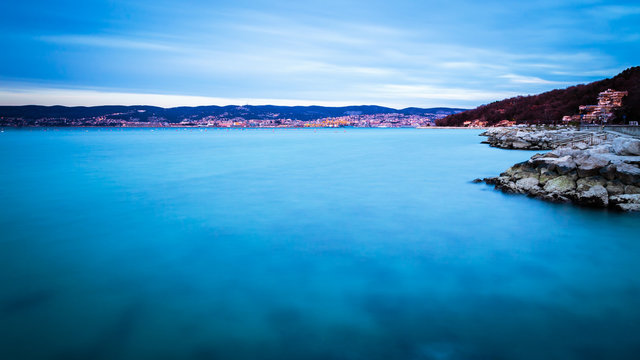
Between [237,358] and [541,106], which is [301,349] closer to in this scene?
[237,358]

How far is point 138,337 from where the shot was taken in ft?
13.4

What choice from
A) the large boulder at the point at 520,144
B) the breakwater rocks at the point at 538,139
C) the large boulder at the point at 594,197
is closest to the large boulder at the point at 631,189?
the large boulder at the point at 594,197

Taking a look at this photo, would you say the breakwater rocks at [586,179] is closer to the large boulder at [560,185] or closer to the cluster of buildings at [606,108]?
the large boulder at [560,185]

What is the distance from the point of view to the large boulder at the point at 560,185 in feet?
35.2

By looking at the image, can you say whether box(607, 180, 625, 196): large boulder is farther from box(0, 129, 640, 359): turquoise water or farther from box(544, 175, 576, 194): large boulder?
box(0, 129, 640, 359): turquoise water

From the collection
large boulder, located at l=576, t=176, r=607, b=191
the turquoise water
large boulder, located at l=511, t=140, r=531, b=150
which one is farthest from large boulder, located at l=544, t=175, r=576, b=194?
large boulder, located at l=511, t=140, r=531, b=150

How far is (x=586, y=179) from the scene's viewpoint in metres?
10.6

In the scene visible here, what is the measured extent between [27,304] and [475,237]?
7.88 metres

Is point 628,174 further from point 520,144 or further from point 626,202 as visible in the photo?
point 520,144

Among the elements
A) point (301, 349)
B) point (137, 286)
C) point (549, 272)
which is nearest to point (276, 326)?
point (301, 349)

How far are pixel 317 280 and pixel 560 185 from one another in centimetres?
897

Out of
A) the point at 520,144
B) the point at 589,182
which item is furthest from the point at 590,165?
the point at 520,144

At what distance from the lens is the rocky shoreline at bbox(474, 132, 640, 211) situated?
980 centimetres

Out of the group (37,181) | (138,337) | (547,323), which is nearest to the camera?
(138,337)
